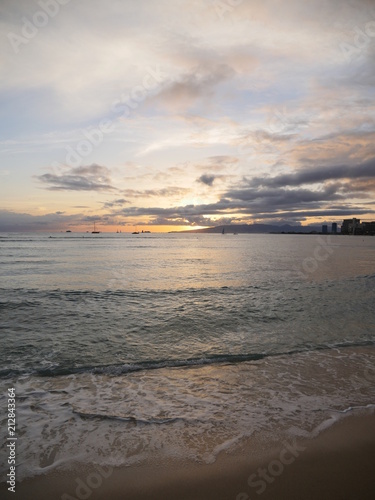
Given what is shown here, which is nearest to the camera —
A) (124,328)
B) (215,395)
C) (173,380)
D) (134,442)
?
(134,442)

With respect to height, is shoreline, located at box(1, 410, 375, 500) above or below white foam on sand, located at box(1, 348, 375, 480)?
above

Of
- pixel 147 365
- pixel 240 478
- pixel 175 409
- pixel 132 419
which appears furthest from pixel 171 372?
pixel 240 478

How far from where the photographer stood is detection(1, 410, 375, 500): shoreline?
4.14m

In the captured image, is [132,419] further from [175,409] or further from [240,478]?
[240,478]

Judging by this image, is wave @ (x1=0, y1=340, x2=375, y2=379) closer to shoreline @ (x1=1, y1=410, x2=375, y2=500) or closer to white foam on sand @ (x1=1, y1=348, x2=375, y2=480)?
white foam on sand @ (x1=1, y1=348, x2=375, y2=480)

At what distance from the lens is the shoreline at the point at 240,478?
4.14 metres

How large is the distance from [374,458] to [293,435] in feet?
4.30

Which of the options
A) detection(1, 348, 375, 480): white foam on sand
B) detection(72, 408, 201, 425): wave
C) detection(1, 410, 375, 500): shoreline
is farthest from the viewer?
detection(72, 408, 201, 425): wave

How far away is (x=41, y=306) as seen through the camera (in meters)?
16.9

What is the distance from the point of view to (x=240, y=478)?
4.46 m

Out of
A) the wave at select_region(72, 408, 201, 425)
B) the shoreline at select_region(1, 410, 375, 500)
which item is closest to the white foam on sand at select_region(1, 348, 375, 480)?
the wave at select_region(72, 408, 201, 425)

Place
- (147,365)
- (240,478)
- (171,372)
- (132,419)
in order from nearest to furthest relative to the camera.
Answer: (240,478), (132,419), (171,372), (147,365)

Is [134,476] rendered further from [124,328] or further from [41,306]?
[41,306]

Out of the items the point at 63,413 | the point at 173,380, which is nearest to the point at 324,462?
the point at 173,380
